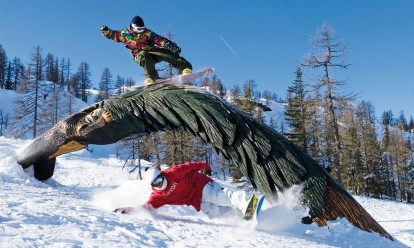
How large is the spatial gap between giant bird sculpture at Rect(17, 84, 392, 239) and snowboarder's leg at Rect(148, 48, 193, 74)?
1.28 metres

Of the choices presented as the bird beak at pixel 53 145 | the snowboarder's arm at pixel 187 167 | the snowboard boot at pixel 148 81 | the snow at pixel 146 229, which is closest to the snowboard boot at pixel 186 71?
the snowboard boot at pixel 148 81

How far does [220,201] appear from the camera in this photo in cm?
502

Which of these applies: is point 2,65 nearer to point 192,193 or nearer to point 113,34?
point 113,34

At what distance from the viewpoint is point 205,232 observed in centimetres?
382

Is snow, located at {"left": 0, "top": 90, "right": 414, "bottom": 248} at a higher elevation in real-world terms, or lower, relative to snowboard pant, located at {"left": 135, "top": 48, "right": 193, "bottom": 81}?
lower

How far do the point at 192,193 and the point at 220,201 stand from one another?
17.2 inches

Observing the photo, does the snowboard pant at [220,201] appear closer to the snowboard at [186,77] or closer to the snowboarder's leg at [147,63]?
the snowboard at [186,77]

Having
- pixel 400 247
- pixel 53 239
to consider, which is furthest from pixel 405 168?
pixel 53 239

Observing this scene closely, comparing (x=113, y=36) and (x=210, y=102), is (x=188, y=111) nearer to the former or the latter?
(x=210, y=102)

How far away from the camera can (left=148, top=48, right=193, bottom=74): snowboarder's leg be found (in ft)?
23.8

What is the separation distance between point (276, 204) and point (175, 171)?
5.02 ft

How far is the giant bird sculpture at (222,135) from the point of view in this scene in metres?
4.84

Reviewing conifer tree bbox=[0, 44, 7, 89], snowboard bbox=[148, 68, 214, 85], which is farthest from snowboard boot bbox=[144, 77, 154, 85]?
conifer tree bbox=[0, 44, 7, 89]

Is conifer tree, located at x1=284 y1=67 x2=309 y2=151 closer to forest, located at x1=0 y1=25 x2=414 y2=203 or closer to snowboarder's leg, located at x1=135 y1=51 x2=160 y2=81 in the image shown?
forest, located at x1=0 y1=25 x2=414 y2=203
